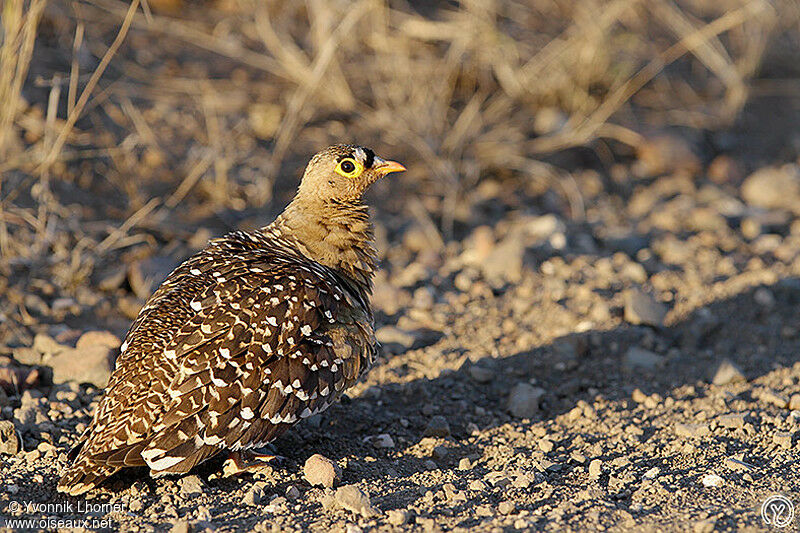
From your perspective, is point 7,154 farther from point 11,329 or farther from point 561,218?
point 561,218

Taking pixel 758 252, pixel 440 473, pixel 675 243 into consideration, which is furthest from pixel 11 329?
pixel 758 252

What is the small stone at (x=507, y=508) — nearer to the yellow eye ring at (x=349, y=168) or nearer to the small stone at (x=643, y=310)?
the yellow eye ring at (x=349, y=168)

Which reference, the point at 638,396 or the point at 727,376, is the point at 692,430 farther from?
the point at 727,376

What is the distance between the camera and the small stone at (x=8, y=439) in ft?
15.0

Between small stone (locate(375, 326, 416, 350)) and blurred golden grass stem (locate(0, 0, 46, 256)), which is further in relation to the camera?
small stone (locate(375, 326, 416, 350))

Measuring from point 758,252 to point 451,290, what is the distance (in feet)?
8.54

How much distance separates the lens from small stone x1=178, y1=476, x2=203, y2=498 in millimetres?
4254

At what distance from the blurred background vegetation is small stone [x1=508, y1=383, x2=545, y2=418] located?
2257 mm

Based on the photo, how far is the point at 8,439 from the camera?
181 inches

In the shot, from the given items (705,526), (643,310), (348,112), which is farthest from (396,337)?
(348,112)

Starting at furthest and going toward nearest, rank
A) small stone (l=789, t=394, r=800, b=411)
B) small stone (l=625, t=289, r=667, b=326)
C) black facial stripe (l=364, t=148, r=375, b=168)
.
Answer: small stone (l=625, t=289, r=667, b=326) → small stone (l=789, t=394, r=800, b=411) → black facial stripe (l=364, t=148, r=375, b=168)

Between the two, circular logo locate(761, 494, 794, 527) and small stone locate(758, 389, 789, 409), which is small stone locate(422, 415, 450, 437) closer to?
circular logo locate(761, 494, 794, 527)

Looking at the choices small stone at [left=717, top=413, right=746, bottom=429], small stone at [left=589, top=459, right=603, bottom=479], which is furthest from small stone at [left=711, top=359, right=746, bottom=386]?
small stone at [left=589, top=459, right=603, bottom=479]

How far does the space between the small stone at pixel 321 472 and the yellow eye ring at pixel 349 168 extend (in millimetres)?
1595
